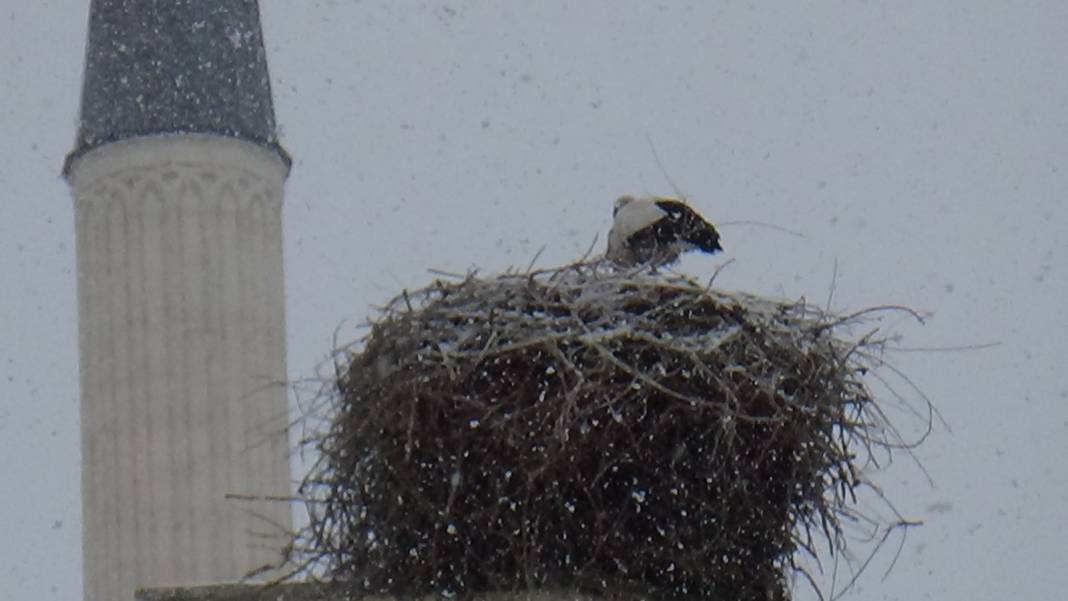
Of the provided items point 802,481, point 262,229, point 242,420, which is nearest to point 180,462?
point 242,420

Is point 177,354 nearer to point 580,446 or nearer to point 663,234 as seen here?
point 663,234

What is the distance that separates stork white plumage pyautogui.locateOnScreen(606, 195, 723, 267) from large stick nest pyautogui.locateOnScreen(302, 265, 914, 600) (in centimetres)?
169

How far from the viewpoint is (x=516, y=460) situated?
4688 mm

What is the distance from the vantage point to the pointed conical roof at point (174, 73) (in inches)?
512

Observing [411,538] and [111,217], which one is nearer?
[411,538]

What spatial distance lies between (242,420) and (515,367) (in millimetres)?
7925

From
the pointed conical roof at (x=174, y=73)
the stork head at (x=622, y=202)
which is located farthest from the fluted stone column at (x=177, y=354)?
the stork head at (x=622, y=202)

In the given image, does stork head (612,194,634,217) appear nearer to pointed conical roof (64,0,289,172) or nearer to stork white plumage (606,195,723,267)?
stork white plumage (606,195,723,267)

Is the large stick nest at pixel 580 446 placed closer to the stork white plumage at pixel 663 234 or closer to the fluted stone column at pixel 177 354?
the stork white plumage at pixel 663 234

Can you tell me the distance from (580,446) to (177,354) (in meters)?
8.23

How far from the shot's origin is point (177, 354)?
12.7 m

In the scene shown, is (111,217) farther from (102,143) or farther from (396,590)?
(396,590)

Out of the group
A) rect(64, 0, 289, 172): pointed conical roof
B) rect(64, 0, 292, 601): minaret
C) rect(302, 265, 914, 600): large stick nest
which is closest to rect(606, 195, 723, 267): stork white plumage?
rect(302, 265, 914, 600): large stick nest

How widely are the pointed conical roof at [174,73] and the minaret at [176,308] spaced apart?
11 millimetres
